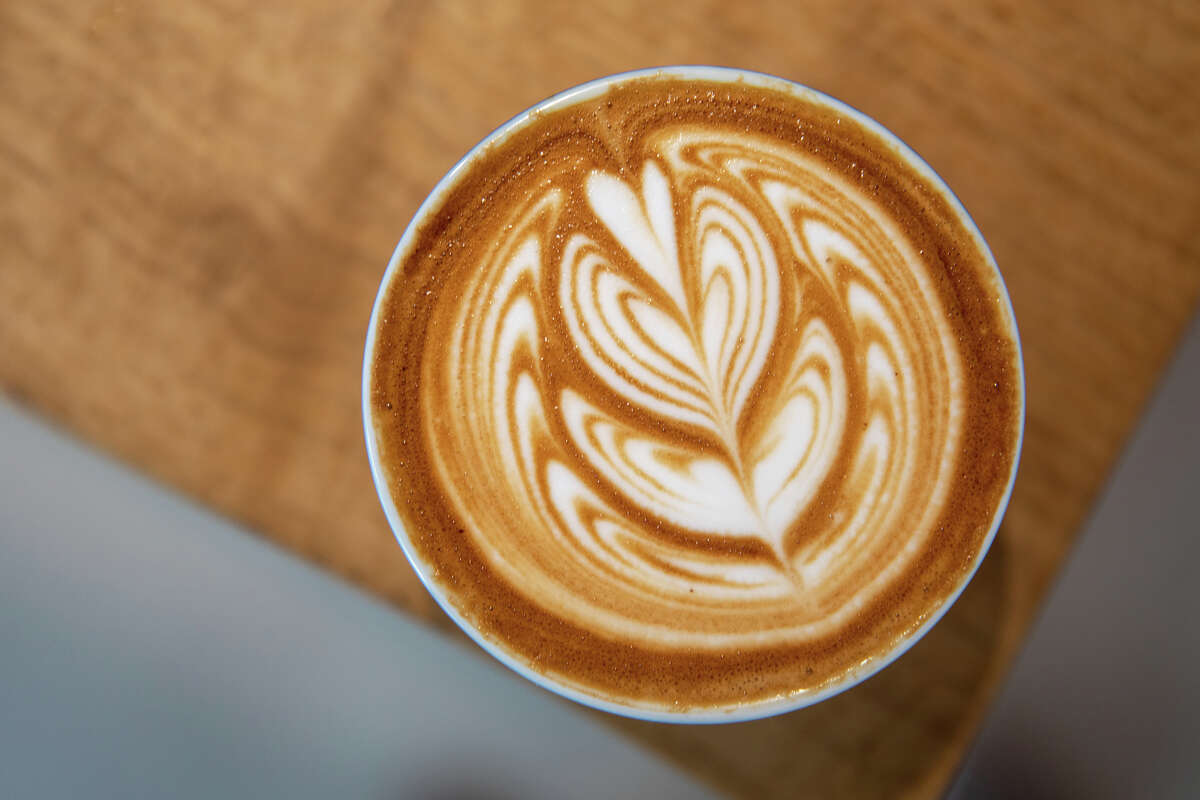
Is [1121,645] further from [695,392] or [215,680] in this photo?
[215,680]

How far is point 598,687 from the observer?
0.79 meters

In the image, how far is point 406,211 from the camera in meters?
1.01

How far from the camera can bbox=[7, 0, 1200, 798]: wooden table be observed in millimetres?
998

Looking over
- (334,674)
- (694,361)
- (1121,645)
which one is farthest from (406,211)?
(1121,645)

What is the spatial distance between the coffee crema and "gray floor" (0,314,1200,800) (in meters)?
0.33

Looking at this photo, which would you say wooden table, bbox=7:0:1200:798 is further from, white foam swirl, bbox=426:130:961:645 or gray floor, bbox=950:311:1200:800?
white foam swirl, bbox=426:130:961:645

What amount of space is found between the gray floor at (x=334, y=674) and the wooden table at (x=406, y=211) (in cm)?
7

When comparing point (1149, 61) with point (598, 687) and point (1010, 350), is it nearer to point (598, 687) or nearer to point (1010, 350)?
point (1010, 350)

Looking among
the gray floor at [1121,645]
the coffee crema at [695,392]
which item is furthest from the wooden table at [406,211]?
the coffee crema at [695,392]

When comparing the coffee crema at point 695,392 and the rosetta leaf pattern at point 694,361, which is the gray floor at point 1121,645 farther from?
the rosetta leaf pattern at point 694,361

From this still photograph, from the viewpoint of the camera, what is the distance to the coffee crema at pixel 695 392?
806mm

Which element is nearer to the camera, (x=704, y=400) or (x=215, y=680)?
(x=704, y=400)

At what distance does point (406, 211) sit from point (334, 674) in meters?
0.66

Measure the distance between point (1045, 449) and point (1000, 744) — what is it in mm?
384
